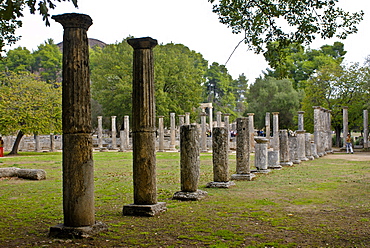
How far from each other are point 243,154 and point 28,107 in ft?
71.7

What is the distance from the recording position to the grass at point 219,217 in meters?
6.25

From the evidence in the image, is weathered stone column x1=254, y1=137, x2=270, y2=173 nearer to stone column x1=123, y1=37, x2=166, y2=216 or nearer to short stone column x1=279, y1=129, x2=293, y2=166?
short stone column x1=279, y1=129, x2=293, y2=166

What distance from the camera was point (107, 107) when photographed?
46875 mm

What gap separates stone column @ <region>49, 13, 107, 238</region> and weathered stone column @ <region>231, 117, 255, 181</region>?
8437 mm

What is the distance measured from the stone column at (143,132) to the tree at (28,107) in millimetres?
24054

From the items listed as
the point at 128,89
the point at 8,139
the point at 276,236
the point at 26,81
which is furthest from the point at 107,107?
the point at 276,236

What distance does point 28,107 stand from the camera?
1215 inches

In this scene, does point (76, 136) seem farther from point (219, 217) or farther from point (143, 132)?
point (219, 217)

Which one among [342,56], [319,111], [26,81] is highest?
[342,56]

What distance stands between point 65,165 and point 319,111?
2660cm

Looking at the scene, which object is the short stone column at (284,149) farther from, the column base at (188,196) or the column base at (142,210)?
the column base at (142,210)

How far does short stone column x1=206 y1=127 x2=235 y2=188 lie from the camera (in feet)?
40.8

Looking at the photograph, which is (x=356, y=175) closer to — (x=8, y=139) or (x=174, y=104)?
(x=174, y=104)

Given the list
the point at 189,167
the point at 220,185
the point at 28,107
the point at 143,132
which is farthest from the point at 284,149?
the point at 28,107
